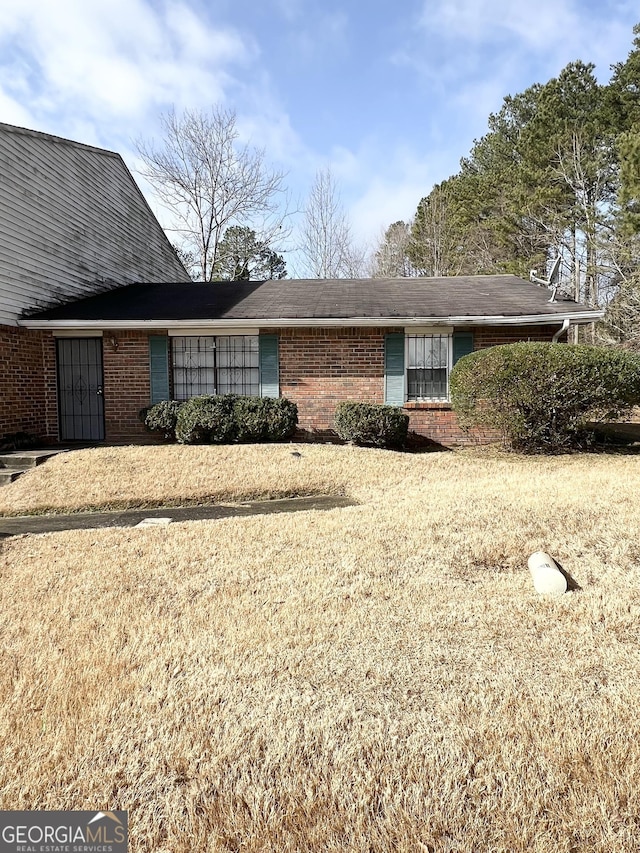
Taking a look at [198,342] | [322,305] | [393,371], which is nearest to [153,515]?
[198,342]

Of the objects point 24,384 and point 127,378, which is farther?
point 127,378

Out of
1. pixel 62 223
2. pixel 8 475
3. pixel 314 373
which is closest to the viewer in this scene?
pixel 8 475

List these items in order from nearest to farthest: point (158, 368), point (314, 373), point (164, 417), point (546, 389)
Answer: point (546, 389) → point (164, 417) → point (314, 373) → point (158, 368)

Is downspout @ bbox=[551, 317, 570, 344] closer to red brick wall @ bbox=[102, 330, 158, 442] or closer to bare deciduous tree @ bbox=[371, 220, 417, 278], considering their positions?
red brick wall @ bbox=[102, 330, 158, 442]

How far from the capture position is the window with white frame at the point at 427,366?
10508 millimetres

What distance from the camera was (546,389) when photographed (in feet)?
28.7

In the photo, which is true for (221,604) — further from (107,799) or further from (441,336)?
(441,336)

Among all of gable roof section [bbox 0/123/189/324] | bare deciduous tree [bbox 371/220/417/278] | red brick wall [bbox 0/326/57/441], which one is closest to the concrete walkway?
red brick wall [bbox 0/326/57/441]

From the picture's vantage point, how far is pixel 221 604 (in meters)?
3.31

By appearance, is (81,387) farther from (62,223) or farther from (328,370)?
(328,370)

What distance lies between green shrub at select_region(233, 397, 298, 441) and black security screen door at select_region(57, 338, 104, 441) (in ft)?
11.1

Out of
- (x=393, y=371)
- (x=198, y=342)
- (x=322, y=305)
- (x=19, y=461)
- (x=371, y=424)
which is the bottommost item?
(x=19, y=461)

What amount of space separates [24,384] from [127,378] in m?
1.96

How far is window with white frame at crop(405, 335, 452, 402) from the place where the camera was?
34.5 ft
